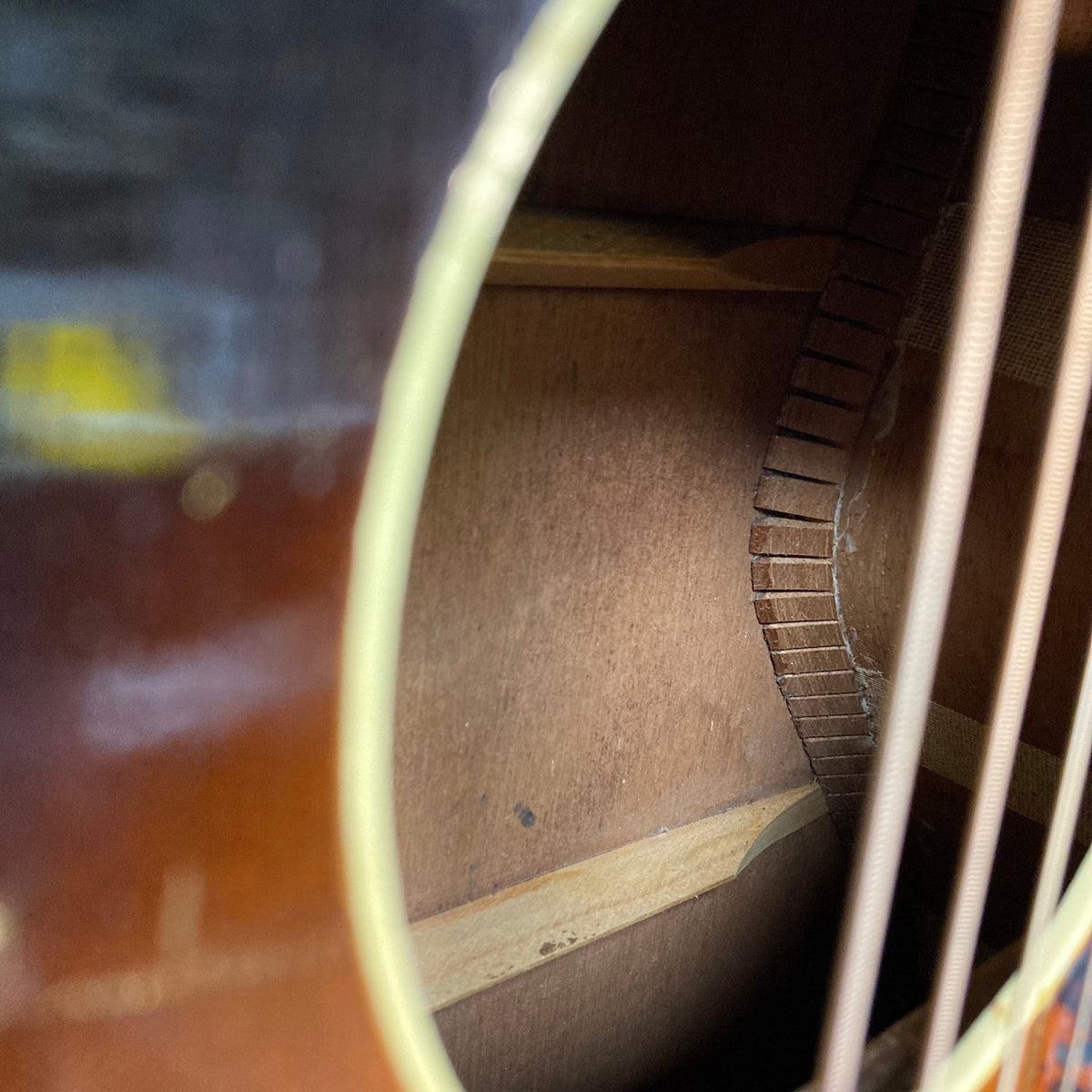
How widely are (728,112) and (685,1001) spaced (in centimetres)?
135

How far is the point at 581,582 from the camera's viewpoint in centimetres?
130

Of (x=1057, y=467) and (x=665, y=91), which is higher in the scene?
(x=665, y=91)

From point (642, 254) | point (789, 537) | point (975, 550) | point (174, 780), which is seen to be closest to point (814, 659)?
point (789, 537)

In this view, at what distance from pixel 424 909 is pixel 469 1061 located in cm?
28

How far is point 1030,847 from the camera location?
147cm

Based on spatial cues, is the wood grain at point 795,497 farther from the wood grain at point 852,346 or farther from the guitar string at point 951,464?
the guitar string at point 951,464

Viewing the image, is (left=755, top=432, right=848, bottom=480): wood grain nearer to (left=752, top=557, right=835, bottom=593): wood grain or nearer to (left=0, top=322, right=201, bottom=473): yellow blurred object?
(left=752, top=557, right=835, bottom=593): wood grain

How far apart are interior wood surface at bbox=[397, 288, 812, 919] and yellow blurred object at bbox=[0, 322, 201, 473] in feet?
2.61

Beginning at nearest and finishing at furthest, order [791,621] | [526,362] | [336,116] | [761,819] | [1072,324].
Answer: [336,116] → [1072,324] → [526,362] → [791,621] → [761,819]

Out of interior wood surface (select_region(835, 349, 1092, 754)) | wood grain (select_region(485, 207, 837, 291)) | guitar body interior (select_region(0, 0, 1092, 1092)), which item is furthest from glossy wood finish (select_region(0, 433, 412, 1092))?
interior wood surface (select_region(835, 349, 1092, 754))

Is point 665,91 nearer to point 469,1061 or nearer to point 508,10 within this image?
point 508,10

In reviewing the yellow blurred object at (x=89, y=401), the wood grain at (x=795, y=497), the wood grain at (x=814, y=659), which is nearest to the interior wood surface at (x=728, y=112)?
the wood grain at (x=795, y=497)

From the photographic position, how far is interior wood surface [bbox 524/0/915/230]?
111cm

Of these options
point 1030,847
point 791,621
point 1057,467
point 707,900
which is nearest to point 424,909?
point 707,900
